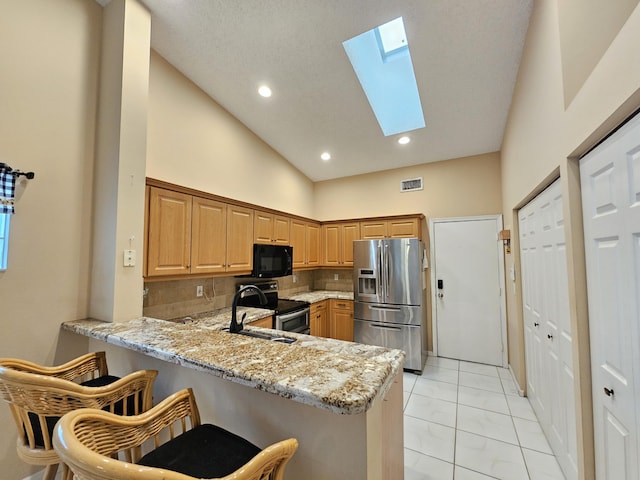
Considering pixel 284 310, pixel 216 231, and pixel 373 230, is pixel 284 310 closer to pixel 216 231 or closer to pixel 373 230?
pixel 216 231

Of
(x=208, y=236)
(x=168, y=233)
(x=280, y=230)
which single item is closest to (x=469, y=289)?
(x=280, y=230)

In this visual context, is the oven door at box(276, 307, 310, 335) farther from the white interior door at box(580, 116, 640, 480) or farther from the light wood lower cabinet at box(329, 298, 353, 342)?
the white interior door at box(580, 116, 640, 480)

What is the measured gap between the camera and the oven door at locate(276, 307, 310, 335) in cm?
297

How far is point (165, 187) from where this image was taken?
226cm

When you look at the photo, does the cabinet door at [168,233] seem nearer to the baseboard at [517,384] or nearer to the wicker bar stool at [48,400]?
the wicker bar stool at [48,400]

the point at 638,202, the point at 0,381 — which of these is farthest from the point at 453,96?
the point at 0,381

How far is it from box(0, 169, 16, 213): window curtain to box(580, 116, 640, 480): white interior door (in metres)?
3.10

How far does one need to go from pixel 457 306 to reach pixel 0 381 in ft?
14.5

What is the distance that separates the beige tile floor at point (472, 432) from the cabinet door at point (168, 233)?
240 centimetres

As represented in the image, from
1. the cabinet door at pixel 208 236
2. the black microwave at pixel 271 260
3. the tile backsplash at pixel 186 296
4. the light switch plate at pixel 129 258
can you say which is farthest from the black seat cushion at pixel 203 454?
the black microwave at pixel 271 260

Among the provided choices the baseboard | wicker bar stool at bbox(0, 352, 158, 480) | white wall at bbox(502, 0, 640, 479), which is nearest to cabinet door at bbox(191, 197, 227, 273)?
wicker bar stool at bbox(0, 352, 158, 480)

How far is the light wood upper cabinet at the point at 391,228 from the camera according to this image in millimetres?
3981

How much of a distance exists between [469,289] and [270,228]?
9.85 feet

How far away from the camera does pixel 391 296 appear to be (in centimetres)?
363
